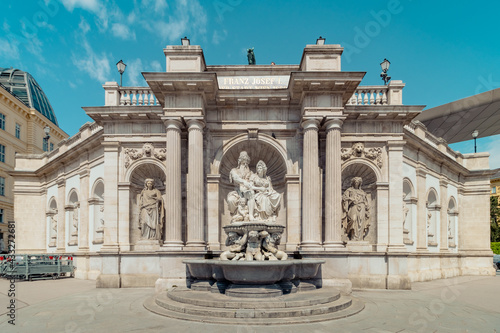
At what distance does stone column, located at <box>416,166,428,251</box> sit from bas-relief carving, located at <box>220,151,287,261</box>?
935cm

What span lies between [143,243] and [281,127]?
8016 mm

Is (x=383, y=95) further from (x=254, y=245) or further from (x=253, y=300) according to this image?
(x=253, y=300)

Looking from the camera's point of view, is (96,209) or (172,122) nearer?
(172,122)

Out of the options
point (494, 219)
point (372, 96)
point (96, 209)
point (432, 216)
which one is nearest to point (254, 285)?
point (372, 96)

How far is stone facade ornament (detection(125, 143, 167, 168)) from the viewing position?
51.0 feet

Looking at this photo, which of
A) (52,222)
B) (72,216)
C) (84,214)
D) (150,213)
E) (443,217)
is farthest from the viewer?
(52,222)

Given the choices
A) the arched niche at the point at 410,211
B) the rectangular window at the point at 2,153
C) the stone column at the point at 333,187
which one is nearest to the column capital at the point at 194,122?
the stone column at the point at 333,187

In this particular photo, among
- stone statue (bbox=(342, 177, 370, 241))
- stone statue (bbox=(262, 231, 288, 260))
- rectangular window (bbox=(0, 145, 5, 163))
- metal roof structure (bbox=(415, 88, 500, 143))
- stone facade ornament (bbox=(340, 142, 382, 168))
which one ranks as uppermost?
metal roof structure (bbox=(415, 88, 500, 143))

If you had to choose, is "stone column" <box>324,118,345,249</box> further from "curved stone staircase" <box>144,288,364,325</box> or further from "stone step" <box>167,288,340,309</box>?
"curved stone staircase" <box>144,288,364,325</box>

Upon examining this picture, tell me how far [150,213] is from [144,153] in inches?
109

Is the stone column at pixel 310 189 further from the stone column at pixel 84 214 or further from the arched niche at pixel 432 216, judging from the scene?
the stone column at pixel 84 214

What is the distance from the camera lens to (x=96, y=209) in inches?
727

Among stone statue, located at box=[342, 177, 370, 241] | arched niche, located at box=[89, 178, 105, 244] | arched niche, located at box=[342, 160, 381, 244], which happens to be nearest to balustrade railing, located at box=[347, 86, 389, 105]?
arched niche, located at box=[342, 160, 381, 244]

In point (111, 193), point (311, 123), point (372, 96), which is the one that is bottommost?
point (111, 193)
